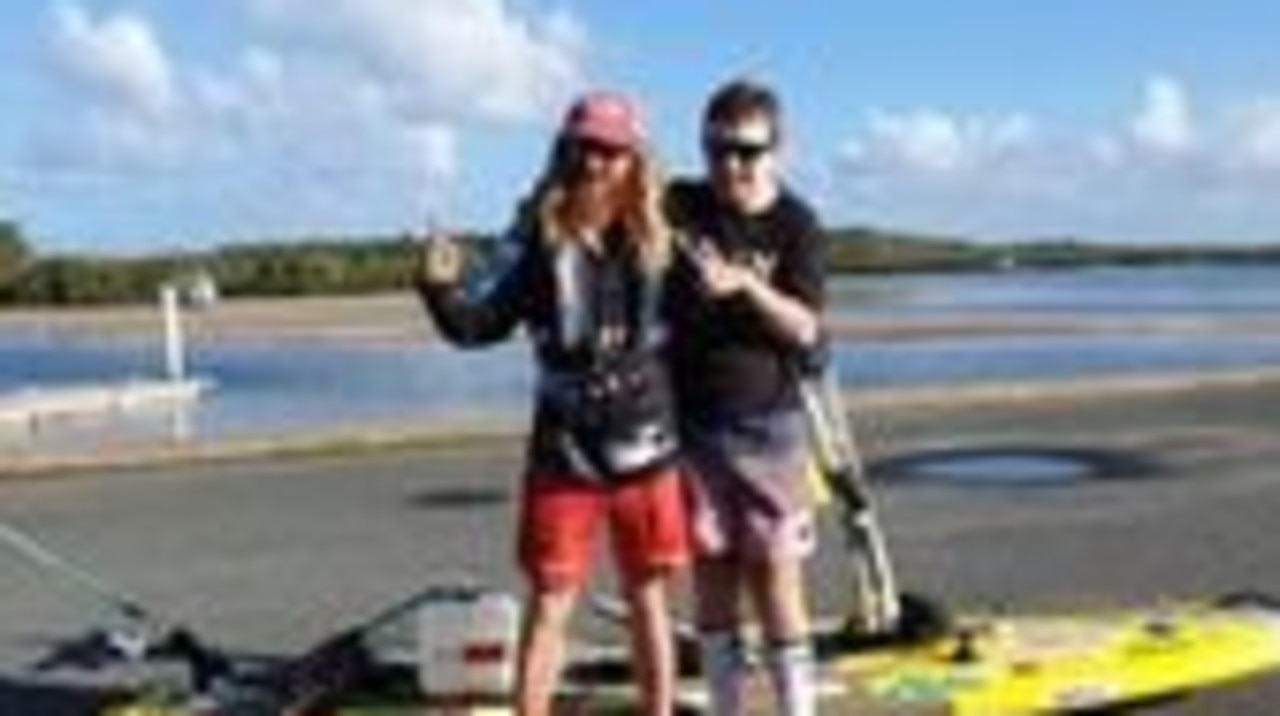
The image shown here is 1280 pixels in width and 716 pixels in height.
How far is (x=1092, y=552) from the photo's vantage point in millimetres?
13531

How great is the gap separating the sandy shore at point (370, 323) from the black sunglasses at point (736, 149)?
43.7 meters

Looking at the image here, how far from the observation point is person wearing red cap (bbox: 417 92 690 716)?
8.05 meters

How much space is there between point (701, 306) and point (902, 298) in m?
83.6

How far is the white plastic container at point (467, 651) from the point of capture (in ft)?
28.6

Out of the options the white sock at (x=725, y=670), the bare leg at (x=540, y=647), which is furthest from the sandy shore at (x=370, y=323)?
the bare leg at (x=540, y=647)

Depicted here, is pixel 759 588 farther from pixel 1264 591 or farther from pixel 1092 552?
pixel 1092 552

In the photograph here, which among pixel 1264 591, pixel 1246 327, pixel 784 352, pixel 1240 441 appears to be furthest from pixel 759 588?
pixel 1246 327

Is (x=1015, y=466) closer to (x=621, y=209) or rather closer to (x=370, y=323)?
(x=621, y=209)

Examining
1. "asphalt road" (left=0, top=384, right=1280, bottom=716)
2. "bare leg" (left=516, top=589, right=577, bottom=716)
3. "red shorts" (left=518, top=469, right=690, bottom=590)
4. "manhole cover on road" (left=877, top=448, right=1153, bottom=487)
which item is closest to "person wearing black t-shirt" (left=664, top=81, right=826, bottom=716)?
"red shorts" (left=518, top=469, right=690, bottom=590)

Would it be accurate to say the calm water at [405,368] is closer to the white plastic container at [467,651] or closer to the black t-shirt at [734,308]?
the white plastic container at [467,651]

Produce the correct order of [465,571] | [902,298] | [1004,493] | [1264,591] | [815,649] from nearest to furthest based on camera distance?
[815,649] < [1264,591] < [465,571] < [1004,493] < [902,298]

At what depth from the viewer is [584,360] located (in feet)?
26.8

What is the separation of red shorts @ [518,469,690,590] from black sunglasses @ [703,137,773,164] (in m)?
0.80

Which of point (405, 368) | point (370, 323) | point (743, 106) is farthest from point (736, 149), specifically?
point (370, 323)
